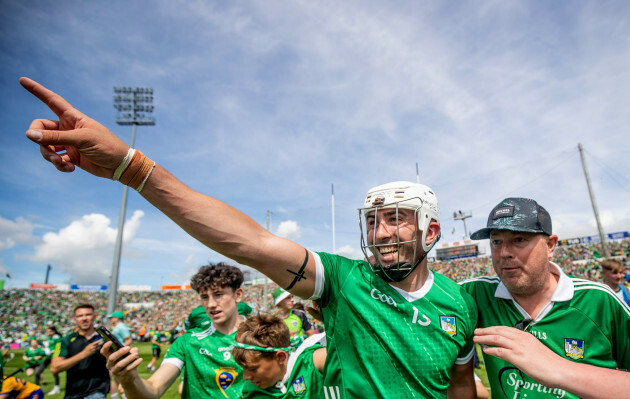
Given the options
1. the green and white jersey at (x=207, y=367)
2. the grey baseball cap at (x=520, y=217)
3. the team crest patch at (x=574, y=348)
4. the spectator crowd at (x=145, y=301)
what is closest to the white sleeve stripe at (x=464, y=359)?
the team crest patch at (x=574, y=348)

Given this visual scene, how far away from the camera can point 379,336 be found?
7.07 feet

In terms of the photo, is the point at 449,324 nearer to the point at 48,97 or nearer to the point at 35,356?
the point at 48,97

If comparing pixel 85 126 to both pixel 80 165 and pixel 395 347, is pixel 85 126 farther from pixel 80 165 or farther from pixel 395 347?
pixel 395 347

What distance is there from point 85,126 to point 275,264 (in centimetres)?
107

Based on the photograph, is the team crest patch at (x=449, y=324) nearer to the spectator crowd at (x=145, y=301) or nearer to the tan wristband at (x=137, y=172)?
the tan wristband at (x=137, y=172)

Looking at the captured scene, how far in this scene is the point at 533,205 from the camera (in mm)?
2754

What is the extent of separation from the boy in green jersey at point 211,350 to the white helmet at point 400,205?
2281mm

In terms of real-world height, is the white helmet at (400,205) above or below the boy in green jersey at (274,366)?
above

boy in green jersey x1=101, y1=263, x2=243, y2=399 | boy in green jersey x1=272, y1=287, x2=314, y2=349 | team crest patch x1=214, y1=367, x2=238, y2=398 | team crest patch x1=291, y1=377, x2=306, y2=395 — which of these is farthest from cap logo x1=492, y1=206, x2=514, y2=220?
boy in green jersey x1=272, y1=287, x2=314, y2=349

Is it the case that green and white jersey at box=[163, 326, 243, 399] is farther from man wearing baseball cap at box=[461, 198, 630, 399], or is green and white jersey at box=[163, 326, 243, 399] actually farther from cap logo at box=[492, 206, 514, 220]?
cap logo at box=[492, 206, 514, 220]

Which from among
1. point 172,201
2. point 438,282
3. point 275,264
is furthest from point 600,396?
point 172,201

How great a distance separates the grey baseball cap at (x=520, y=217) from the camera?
2.63 meters

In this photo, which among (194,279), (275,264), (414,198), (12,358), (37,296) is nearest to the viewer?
(275,264)

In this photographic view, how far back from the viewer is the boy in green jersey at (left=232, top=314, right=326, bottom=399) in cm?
307
